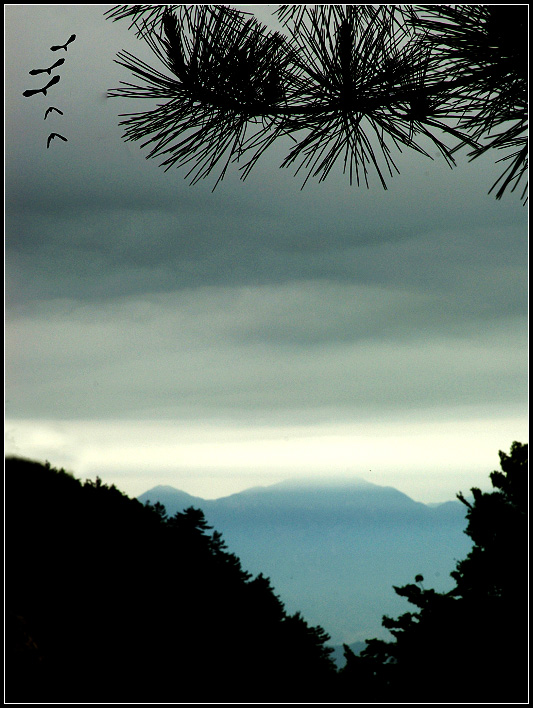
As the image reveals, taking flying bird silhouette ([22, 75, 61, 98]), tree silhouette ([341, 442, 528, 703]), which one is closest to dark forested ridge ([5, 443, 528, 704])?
tree silhouette ([341, 442, 528, 703])

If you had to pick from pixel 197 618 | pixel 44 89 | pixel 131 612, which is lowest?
pixel 197 618

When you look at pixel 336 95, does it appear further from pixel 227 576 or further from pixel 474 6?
pixel 227 576

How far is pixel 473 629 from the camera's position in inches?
122

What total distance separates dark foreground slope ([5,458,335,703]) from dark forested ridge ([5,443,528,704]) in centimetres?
1

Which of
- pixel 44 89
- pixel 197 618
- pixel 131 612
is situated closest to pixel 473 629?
pixel 197 618

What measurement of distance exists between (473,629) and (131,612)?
8.56 feet

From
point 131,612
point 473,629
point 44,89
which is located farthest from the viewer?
point 131,612

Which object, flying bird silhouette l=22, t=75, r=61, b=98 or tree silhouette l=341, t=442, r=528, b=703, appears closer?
flying bird silhouette l=22, t=75, r=61, b=98

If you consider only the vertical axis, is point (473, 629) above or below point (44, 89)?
below

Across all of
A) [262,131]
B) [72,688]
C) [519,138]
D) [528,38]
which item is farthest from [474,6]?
[72,688]

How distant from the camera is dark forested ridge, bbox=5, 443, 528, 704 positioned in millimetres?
2795

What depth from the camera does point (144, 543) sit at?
452 cm

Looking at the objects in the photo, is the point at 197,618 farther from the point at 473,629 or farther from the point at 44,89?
the point at 44,89

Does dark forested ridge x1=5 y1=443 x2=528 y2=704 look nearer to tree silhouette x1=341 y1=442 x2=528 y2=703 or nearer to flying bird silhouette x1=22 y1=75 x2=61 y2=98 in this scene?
tree silhouette x1=341 y1=442 x2=528 y2=703
